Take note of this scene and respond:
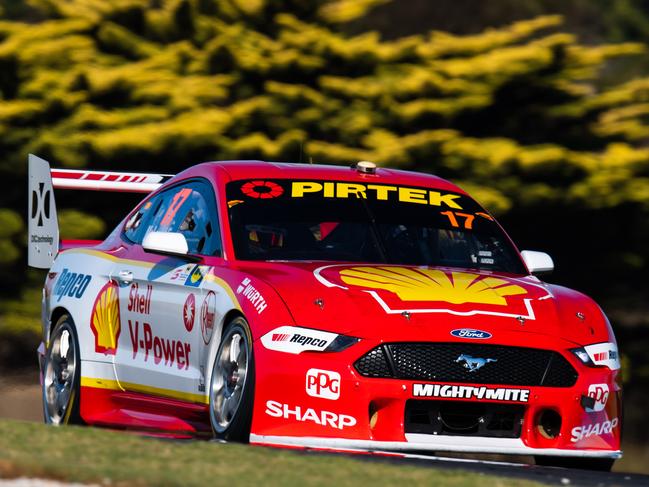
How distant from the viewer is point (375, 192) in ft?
30.7

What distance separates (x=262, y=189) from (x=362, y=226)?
0.57 meters

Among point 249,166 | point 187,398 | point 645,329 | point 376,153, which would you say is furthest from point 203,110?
point 187,398

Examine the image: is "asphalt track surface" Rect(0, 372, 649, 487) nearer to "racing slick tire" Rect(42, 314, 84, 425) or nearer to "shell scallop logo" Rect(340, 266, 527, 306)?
"shell scallop logo" Rect(340, 266, 527, 306)

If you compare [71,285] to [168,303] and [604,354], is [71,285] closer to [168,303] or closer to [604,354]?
[168,303]

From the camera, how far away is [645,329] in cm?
1831

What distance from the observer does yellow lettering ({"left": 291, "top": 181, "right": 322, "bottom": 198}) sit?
9.13 meters

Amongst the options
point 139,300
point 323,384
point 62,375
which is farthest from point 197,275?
point 62,375

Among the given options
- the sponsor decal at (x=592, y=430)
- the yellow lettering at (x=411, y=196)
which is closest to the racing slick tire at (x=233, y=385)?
the sponsor decal at (x=592, y=430)

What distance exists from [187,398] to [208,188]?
1.32 m

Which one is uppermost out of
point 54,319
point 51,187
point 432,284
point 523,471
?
point 432,284

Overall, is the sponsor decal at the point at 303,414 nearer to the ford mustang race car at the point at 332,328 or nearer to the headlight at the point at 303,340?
the ford mustang race car at the point at 332,328

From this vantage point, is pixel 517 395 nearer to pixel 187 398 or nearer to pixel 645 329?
pixel 187 398

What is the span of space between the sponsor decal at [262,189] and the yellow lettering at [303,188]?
0.24ft

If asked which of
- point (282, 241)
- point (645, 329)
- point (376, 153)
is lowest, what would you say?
point (645, 329)
